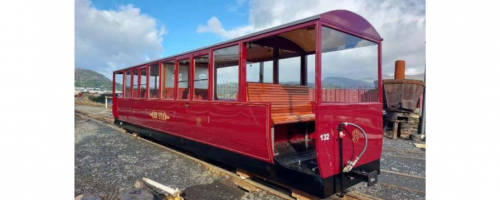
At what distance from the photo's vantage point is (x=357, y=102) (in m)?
4.32

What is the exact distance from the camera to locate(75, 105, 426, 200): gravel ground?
4.66 metres

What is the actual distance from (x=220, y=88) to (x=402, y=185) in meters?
3.85

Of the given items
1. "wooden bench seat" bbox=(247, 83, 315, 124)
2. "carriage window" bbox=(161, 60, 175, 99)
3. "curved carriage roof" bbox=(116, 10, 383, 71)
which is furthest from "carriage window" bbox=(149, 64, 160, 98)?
"wooden bench seat" bbox=(247, 83, 315, 124)

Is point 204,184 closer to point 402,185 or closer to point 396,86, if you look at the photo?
point 402,185

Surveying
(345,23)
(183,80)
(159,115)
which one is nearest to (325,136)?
(345,23)

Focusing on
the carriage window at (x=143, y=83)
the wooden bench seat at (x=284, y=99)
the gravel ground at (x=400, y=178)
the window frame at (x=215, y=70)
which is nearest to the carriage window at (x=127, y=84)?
the carriage window at (x=143, y=83)

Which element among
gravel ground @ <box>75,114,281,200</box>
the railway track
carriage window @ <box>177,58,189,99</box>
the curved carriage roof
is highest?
the curved carriage roof

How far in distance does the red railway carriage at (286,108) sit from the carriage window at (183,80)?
23mm

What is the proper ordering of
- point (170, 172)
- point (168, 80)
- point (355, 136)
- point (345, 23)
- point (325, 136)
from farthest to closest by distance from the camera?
point (168, 80), point (170, 172), point (355, 136), point (345, 23), point (325, 136)

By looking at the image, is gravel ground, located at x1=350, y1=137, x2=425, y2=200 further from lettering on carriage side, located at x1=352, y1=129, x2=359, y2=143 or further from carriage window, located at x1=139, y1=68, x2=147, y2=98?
carriage window, located at x1=139, y1=68, x2=147, y2=98

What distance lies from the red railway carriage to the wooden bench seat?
0.02 meters

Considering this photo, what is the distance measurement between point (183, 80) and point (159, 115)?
173 centimetres

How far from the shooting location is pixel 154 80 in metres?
7.56

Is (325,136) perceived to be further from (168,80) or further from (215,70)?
(168,80)
